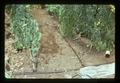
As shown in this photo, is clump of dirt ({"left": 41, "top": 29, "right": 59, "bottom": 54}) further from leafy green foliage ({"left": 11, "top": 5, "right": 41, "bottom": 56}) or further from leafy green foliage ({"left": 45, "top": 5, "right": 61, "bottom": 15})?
leafy green foliage ({"left": 45, "top": 5, "right": 61, "bottom": 15})

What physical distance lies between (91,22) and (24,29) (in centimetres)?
41

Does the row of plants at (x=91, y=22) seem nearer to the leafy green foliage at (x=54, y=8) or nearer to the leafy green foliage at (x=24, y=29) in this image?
the leafy green foliage at (x=54, y=8)

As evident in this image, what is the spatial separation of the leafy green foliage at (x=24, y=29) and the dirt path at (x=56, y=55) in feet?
0.11

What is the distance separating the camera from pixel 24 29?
2.64m

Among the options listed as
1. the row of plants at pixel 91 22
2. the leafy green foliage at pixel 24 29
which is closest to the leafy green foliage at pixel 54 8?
the row of plants at pixel 91 22

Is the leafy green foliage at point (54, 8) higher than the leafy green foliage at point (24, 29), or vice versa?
the leafy green foliage at point (54, 8)

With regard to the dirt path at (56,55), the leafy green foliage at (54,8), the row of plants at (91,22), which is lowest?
the dirt path at (56,55)

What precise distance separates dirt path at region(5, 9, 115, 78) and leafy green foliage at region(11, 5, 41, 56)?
35mm

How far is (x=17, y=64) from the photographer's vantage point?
2.60 metres

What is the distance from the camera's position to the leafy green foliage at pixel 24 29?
2.61m
